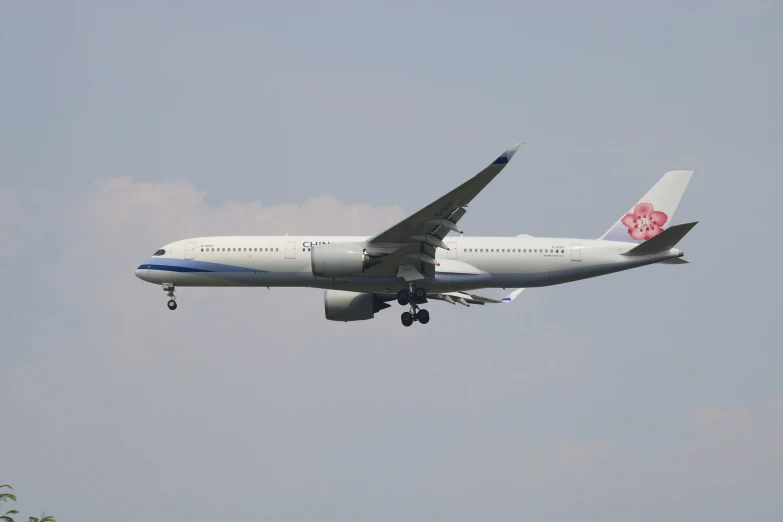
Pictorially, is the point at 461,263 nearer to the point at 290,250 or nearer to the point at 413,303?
the point at 413,303

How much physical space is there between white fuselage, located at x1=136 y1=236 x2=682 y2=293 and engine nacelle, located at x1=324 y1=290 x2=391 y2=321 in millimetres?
3663

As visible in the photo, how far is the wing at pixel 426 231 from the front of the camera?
4141 cm

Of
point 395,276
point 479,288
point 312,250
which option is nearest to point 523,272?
point 479,288

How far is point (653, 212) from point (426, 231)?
38.9ft

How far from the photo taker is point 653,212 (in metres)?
50.7

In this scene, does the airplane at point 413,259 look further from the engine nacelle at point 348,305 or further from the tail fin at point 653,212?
the engine nacelle at point 348,305

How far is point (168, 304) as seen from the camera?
50.5 meters

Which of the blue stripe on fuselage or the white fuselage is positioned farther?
the blue stripe on fuselage

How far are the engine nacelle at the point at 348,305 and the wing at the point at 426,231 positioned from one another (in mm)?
5016

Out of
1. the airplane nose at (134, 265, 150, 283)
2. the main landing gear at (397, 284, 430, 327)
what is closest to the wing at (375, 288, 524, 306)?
the main landing gear at (397, 284, 430, 327)

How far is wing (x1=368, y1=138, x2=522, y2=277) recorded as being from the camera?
4141cm

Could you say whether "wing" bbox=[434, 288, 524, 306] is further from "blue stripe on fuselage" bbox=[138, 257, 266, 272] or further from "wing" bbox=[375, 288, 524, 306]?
"blue stripe on fuselage" bbox=[138, 257, 266, 272]

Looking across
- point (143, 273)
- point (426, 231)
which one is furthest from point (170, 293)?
point (426, 231)

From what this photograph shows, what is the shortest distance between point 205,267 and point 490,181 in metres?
14.4
